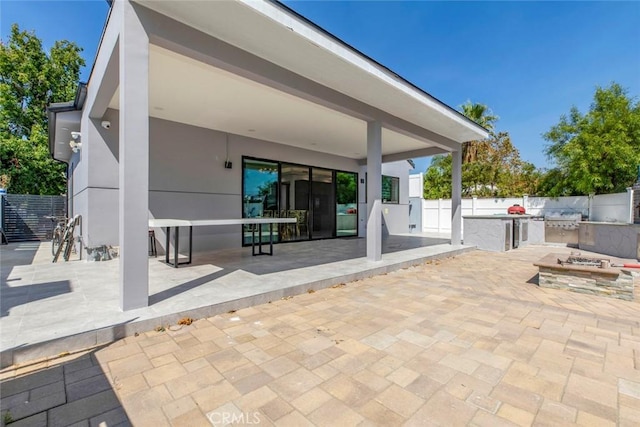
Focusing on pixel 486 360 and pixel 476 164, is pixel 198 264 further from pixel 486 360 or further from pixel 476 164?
pixel 476 164

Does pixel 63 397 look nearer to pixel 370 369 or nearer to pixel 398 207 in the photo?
pixel 370 369

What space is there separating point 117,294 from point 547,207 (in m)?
13.0

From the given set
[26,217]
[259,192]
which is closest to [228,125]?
[259,192]

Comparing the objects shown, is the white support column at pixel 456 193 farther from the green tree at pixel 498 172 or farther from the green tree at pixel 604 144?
the green tree at pixel 498 172

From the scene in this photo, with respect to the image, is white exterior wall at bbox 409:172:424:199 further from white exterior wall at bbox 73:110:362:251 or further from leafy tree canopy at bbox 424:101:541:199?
white exterior wall at bbox 73:110:362:251

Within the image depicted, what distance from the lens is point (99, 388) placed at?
68.4 inches

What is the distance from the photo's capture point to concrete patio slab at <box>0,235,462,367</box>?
7.37 ft

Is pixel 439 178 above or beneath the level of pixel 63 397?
above

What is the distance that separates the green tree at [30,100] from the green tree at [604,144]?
2255 cm

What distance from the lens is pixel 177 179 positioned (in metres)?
6.14

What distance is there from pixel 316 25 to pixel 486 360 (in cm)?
367

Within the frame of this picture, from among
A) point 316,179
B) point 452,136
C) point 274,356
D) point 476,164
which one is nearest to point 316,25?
point 274,356

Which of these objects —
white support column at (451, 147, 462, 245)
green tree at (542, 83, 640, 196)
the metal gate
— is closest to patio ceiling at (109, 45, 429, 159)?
white support column at (451, 147, 462, 245)

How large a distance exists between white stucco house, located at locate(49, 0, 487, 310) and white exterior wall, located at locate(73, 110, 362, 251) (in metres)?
0.02
